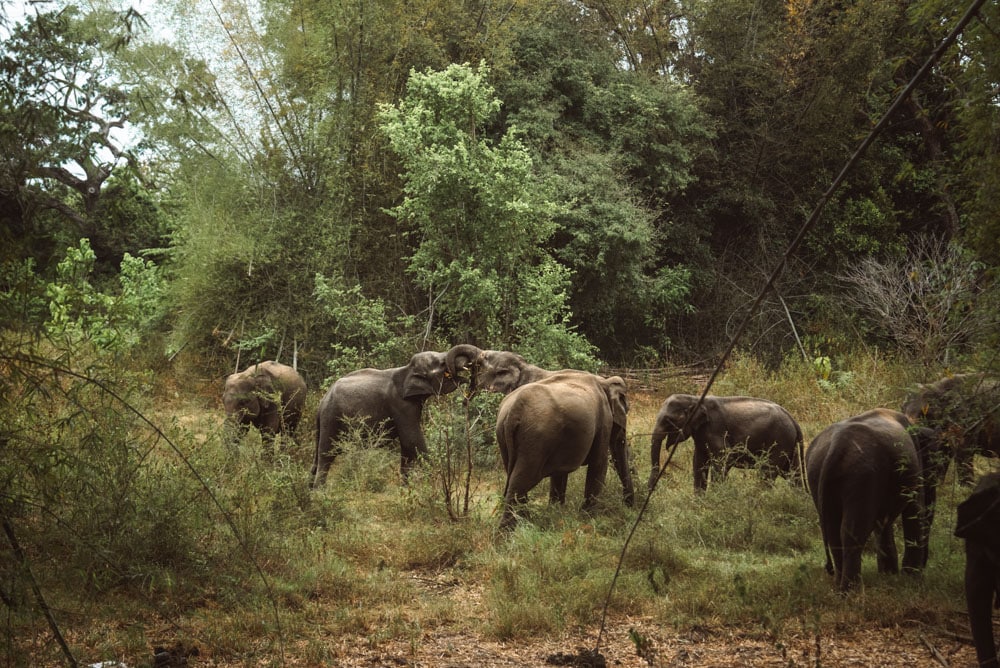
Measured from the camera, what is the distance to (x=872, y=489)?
5480mm

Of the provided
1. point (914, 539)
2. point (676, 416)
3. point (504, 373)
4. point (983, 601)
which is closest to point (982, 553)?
point (983, 601)

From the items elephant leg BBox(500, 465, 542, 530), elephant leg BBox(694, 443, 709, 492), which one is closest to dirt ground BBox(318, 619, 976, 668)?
elephant leg BBox(500, 465, 542, 530)

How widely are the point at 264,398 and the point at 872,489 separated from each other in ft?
22.2

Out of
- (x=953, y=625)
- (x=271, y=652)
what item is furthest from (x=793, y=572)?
(x=271, y=652)

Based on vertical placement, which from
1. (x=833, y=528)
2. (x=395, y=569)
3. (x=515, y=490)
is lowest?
(x=395, y=569)

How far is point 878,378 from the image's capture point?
12883 millimetres

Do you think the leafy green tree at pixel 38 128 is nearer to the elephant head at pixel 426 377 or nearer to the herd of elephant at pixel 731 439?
the herd of elephant at pixel 731 439

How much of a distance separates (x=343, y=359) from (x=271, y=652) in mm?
8269

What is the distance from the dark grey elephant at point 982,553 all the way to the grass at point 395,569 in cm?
111

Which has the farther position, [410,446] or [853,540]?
[410,446]

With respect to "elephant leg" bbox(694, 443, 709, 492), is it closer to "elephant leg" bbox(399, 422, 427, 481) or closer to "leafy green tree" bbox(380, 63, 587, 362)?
"elephant leg" bbox(399, 422, 427, 481)

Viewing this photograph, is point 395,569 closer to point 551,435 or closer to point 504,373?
point 551,435

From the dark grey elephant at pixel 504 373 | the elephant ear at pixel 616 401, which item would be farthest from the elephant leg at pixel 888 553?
the dark grey elephant at pixel 504 373

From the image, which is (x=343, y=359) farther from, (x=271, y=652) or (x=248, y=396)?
(x=271, y=652)
